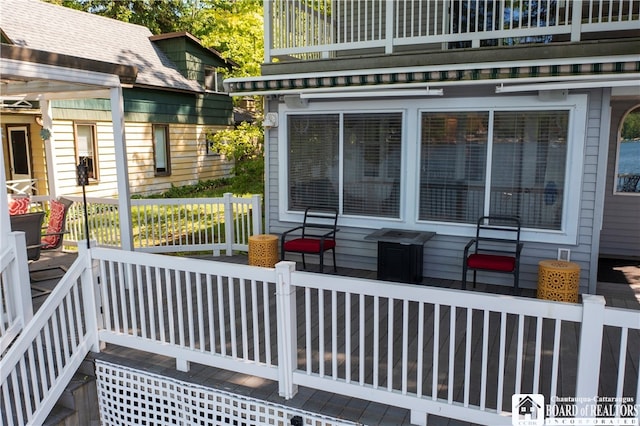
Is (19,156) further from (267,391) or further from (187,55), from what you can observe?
(267,391)

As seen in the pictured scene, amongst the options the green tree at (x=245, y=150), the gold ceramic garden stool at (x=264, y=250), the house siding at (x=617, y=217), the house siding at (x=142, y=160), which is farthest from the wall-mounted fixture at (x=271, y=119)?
the house siding at (x=142, y=160)

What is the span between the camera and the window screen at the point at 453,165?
5.82 metres

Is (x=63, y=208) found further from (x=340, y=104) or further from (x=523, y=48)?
(x=523, y=48)

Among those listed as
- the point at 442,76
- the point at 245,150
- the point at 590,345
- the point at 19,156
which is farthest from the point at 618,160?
the point at 19,156

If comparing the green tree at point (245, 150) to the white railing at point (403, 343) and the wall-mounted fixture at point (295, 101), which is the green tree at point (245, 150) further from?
the white railing at point (403, 343)

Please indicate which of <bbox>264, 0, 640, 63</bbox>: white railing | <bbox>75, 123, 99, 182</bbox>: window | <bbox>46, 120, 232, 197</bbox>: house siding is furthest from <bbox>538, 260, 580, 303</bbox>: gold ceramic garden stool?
<bbox>75, 123, 99, 182</bbox>: window

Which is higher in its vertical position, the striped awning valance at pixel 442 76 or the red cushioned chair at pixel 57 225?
the striped awning valance at pixel 442 76

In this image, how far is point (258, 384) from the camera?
3.57m

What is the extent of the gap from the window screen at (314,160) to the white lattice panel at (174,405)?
11.8 feet

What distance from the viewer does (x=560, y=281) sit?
502cm

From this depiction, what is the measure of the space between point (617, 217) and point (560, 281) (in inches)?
109

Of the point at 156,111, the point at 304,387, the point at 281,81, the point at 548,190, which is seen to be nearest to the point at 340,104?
the point at 281,81

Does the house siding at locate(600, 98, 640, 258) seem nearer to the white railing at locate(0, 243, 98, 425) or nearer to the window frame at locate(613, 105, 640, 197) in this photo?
the window frame at locate(613, 105, 640, 197)

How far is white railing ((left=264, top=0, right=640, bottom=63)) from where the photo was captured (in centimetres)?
542
